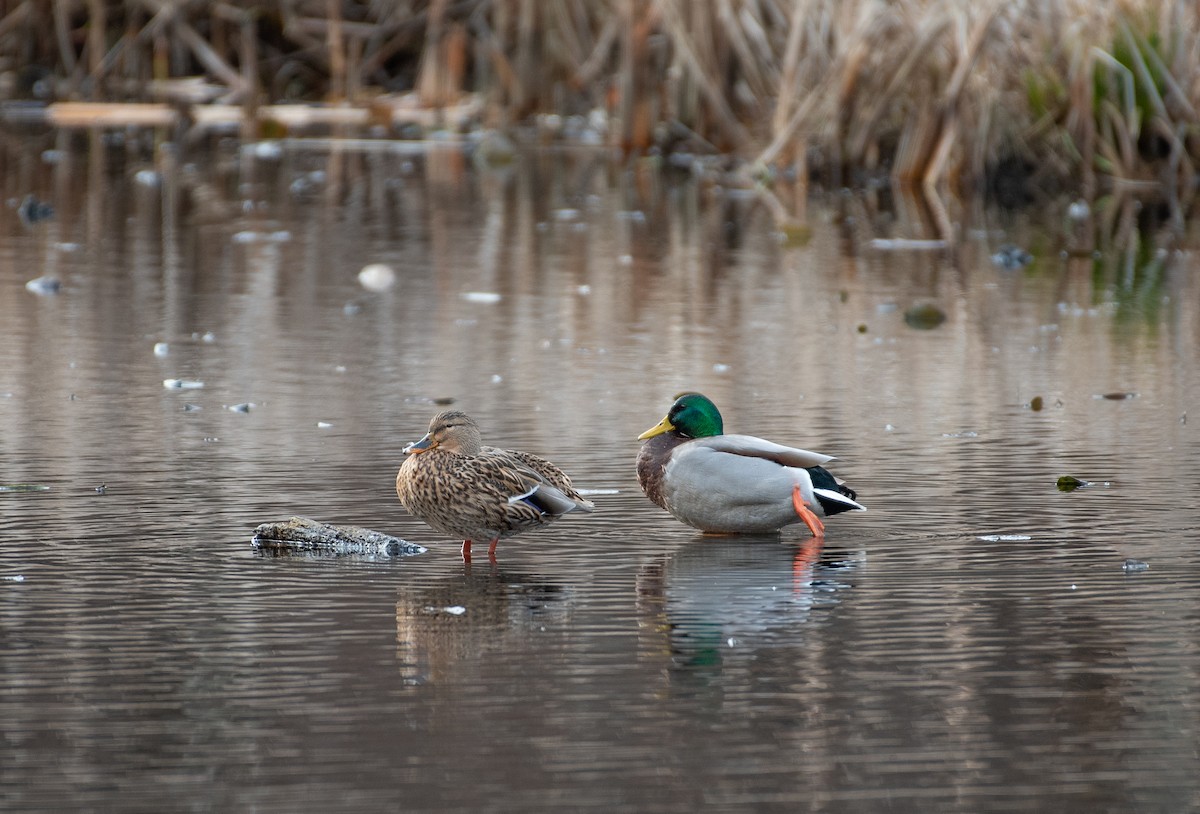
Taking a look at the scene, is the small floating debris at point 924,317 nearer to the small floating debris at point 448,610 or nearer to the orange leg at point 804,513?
the orange leg at point 804,513

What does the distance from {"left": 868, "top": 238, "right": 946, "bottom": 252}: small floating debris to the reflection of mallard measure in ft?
29.9

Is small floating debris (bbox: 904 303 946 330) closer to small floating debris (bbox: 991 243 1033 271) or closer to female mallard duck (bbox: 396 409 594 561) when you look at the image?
small floating debris (bbox: 991 243 1033 271)

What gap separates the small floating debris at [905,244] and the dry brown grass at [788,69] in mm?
2572

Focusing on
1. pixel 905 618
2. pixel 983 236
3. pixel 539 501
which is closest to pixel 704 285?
pixel 983 236

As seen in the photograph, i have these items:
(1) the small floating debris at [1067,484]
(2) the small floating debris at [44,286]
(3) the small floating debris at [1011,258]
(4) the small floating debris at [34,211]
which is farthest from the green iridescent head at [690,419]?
(4) the small floating debris at [34,211]

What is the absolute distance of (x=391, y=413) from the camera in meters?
8.48

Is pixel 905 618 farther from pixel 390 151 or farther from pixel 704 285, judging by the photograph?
pixel 390 151

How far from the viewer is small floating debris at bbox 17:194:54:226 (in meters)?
16.0

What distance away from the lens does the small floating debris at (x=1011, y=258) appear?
545 inches

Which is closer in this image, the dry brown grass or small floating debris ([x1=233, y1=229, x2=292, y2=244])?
small floating debris ([x1=233, y1=229, x2=292, y2=244])

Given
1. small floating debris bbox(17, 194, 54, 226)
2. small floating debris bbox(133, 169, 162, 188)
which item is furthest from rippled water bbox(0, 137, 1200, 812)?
small floating debris bbox(133, 169, 162, 188)

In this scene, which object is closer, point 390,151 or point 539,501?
point 539,501

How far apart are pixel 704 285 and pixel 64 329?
3.97 m

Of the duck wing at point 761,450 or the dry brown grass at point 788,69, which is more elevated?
the dry brown grass at point 788,69
